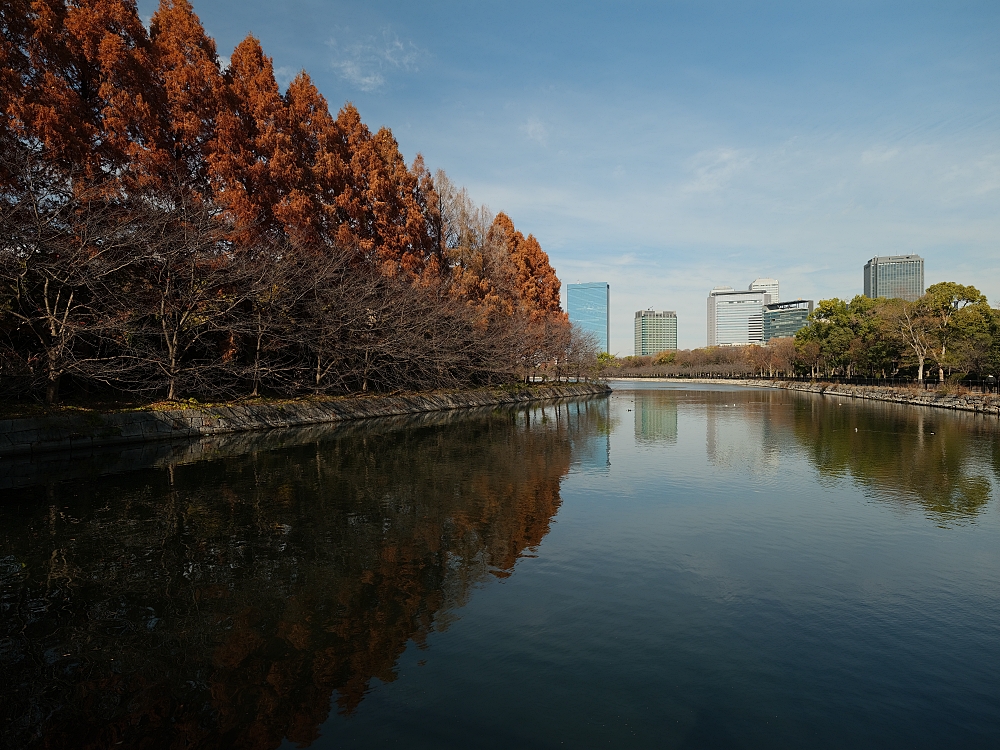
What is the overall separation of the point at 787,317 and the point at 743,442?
187m

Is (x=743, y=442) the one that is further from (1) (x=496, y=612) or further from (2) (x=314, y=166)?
(2) (x=314, y=166)

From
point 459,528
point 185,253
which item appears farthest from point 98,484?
point 185,253

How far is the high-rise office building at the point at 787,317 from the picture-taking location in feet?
593

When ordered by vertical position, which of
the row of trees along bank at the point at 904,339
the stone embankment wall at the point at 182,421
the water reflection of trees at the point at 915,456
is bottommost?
the water reflection of trees at the point at 915,456

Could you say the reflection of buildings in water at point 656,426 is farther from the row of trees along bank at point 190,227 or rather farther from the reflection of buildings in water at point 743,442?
the row of trees along bank at point 190,227

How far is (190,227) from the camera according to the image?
19.5 m

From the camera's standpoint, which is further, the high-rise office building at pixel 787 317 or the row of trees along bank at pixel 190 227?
the high-rise office building at pixel 787 317

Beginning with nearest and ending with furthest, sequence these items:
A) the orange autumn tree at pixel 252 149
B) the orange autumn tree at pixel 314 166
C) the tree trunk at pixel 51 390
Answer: the tree trunk at pixel 51 390 → the orange autumn tree at pixel 252 149 → the orange autumn tree at pixel 314 166

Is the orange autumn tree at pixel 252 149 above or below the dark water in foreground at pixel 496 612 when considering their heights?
above

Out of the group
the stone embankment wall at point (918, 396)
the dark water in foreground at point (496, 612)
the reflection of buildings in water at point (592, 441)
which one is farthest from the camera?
the stone embankment wall at point (918, 396)

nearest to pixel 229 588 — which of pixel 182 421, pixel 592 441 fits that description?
pixel 592 441

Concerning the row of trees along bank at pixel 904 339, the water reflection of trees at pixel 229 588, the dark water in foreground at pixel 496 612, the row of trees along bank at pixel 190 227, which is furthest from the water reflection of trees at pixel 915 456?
the row of trees along bank at pixel 190 227

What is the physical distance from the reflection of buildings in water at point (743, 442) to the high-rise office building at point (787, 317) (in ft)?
553

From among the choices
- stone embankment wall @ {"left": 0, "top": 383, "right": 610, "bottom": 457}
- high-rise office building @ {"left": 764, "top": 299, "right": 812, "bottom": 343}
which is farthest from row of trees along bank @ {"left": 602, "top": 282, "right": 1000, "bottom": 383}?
high-rise office building @ {"left": 764, "top": 299, "right": 812, "bottom": 343}
